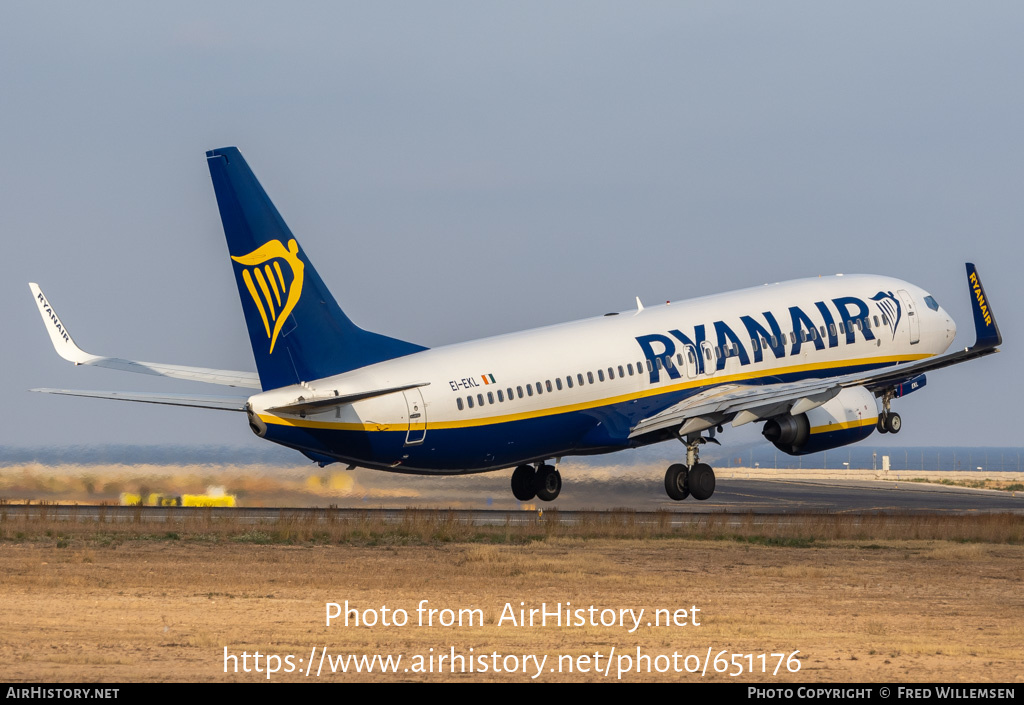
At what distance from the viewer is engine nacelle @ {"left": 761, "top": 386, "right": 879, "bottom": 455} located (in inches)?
1844

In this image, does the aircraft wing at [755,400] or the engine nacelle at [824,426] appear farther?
the engine nacelle at [824,426]

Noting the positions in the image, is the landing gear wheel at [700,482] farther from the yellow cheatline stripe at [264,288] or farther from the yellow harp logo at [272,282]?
the yellow cheatline stripe at [264,288]

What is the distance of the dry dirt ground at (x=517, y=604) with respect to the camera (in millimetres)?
20359

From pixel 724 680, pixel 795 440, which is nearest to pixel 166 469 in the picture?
pixel 795 440

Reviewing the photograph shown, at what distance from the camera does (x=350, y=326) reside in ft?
124

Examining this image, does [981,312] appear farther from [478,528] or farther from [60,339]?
[60,339]

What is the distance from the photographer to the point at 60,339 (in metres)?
41.4

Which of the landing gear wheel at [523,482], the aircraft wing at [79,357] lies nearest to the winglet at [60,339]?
the aircraft wing at [79,357]

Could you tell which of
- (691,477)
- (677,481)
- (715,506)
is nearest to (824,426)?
(691,477)

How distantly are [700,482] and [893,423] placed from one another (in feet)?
23.6

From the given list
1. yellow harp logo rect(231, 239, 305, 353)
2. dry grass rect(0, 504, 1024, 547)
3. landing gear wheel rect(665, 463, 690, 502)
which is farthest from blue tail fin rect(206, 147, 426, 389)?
landing gear wheel rect(665, 463, 690, 502)

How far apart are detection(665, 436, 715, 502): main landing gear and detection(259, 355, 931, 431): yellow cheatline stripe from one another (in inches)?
85.9

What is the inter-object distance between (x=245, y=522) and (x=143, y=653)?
23689mm

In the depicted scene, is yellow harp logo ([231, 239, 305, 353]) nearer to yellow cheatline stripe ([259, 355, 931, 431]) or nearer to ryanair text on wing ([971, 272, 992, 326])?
yellow cheatline stripe ([259, 355, 931, 431])
